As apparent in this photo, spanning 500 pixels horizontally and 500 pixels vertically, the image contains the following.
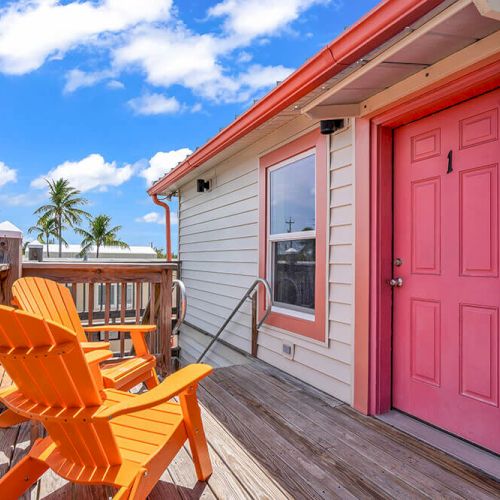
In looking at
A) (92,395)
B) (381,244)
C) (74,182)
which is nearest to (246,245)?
(381,244)

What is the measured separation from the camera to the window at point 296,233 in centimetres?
310

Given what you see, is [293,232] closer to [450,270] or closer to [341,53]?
[450,270]

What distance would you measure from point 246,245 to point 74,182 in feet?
87.9

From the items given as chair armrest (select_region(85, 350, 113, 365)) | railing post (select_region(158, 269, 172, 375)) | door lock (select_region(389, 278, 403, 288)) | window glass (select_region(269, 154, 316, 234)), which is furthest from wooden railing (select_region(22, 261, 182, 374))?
door lock (select_region(389, 278, 403, 288))

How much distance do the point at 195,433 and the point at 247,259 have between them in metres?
2.80

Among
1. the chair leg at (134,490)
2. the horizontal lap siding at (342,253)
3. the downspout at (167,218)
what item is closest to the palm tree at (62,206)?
the downspout at (167,218)

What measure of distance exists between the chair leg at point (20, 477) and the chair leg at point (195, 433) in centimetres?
59

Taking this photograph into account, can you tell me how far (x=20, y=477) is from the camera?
152cm

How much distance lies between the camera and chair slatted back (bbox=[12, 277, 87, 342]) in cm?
198

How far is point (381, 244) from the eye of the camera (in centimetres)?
252

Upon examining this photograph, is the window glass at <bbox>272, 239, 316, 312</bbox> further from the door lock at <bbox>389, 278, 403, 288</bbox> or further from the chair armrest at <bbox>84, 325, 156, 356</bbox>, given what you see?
the chair armrest at <bbox>84, 325, 156, 356</bbox>

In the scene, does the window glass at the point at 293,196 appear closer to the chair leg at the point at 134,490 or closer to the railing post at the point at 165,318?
the railing post at the point at 165,318

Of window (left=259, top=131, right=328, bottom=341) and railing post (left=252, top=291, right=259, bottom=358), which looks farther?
railing post (left=252, top=291, right=259, bottom=358)

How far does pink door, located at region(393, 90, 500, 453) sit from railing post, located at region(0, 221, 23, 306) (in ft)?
8.38
